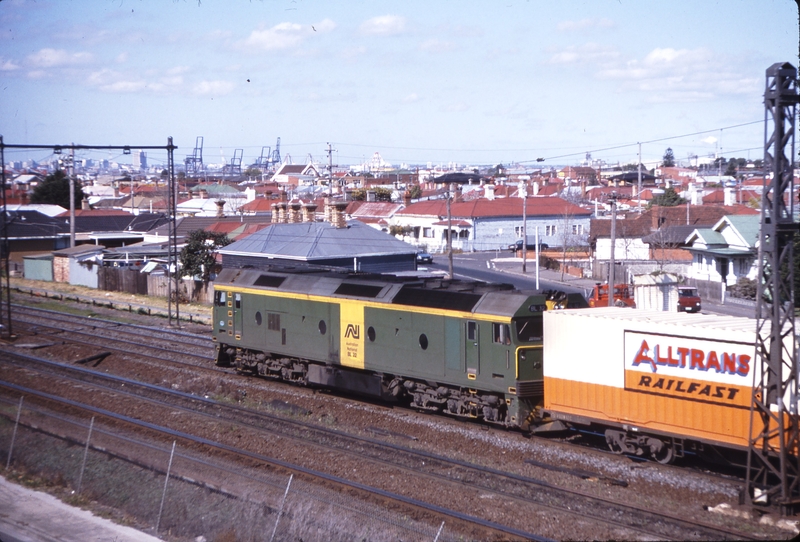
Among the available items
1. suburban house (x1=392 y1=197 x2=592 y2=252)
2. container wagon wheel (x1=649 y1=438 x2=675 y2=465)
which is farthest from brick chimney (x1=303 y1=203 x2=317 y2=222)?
container wagon wheel (x1=649 y1=438 x2=675 y2=465)

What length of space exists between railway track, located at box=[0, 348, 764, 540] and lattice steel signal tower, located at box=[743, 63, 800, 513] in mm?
1574

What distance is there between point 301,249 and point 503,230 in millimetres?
35440

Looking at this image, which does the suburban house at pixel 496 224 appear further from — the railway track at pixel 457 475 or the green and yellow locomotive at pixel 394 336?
the railway track at pixel 457 475

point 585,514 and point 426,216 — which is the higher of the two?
point 426,216

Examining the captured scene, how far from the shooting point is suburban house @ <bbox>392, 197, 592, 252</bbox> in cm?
7225

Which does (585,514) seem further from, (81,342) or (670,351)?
(81,342)

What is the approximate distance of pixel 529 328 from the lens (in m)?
17.1

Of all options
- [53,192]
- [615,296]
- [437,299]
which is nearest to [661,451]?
[437,299]

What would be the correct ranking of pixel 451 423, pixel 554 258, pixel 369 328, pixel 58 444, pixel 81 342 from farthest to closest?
pixel 554 258
pixel 81 342
pixel 369 328
pixel 451 423
pixel 58 444

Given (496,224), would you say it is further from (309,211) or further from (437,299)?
(437,299)

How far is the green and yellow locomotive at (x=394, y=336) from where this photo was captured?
17.2 meters

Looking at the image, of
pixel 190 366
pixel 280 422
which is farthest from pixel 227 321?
pixel 280 422

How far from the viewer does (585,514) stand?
12.7m

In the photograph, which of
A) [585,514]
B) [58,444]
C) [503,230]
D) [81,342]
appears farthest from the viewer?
[503,230]
